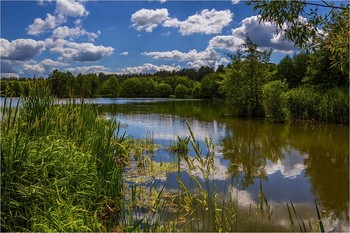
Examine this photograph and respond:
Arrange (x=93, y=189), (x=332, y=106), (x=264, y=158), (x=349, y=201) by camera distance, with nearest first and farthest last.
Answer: (x=93, y=189) → (x=349, y=201) → (x=264, y=158) → (x=332, y=106)

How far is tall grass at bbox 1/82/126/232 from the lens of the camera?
12.7ft

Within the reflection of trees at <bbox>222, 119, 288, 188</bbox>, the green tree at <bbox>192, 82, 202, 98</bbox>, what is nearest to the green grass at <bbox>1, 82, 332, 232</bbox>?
the reflection of trees at <bbox>222, 119, 288, 188</bbox>

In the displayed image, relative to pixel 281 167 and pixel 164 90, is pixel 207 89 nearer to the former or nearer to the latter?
pixel 164 90

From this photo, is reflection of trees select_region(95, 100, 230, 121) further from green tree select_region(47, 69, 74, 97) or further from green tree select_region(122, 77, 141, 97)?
green tree select_region(122, 77, 141, 97)

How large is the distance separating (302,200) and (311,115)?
14.8 m

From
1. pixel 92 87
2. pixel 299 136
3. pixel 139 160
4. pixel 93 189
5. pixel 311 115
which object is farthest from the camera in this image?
pixel 92 87

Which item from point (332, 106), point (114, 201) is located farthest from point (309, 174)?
point (332, 106)

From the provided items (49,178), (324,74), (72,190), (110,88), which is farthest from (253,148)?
(110,88)

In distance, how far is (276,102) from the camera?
20.1 m

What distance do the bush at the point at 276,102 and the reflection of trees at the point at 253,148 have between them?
2.32 m

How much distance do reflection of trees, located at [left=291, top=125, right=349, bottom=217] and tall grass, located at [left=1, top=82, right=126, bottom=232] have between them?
416 centimetres

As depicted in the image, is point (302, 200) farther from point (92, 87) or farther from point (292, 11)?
point (92, 87)

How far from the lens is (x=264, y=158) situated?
10125 mm

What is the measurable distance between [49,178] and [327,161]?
27.4 feet
